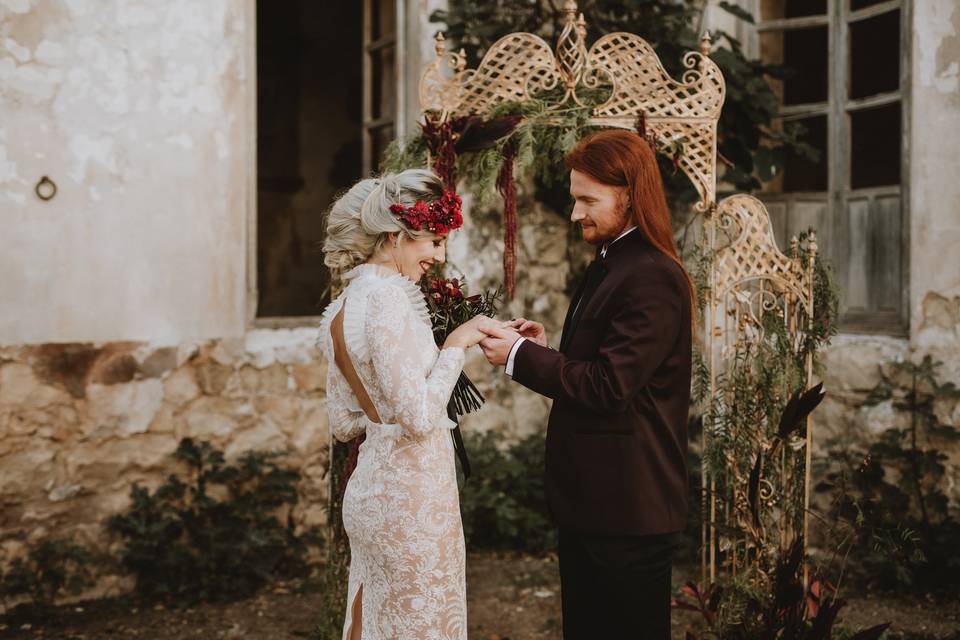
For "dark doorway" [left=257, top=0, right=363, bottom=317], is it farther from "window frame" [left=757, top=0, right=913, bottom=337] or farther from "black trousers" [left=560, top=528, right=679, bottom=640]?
"black trousers" [left=560, top=528, right=679, bottom=640]

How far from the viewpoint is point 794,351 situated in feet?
14.1

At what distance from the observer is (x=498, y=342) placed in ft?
9.89

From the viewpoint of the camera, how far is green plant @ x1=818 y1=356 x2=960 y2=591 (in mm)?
4977

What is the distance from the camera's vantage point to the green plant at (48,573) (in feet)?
15.7

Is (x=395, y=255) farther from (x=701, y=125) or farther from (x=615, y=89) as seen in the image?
(x=701, y=125)

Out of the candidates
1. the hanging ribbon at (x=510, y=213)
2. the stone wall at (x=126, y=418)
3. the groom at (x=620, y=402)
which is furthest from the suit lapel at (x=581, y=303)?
the stone wall at (x=126, y=418)

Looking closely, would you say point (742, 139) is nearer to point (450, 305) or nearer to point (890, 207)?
point (890, 207)

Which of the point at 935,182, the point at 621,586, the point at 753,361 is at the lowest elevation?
the point at 621,586

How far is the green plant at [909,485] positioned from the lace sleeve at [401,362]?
2967 mm

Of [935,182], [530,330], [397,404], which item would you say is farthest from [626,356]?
[935,182]

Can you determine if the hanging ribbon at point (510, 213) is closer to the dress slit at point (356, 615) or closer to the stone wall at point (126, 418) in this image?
the stone wall at point (126, 418)

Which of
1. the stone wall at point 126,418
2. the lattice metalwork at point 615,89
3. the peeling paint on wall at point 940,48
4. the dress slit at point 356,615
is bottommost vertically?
the dress slit at point 356,615

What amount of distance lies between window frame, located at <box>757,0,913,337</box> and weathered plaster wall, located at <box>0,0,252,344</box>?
3.41 m

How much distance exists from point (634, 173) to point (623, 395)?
67cm
